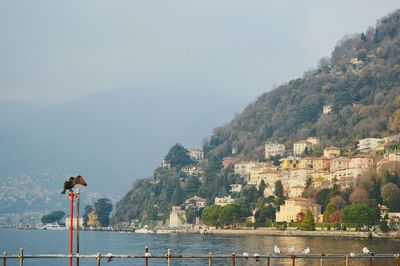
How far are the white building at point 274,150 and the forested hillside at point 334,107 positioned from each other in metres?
1.69

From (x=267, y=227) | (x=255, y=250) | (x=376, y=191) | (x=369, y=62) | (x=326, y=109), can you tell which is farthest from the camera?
(x=369, y=62)

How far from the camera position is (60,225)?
195125 millimetres

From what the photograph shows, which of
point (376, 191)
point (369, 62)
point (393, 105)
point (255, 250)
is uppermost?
point (369, 62)

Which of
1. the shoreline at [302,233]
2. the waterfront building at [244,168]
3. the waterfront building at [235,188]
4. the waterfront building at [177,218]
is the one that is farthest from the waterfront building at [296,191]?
the waterfront building at [244,168]

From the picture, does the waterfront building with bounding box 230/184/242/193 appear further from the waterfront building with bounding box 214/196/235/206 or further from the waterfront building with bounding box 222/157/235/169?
the waterfront building with bounding box 222/157/235/169

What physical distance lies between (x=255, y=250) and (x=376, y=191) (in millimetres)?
47686

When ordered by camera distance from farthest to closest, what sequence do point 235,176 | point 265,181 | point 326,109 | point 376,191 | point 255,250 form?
1. point 326,109
2. point 235,176
3. point 265,181
4. point 376,191
5. point 255,250

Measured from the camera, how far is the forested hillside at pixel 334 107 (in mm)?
159500

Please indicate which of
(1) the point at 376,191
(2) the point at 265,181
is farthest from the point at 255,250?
(2) the point at 265,181

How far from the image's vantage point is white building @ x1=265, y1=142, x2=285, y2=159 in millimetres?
170125

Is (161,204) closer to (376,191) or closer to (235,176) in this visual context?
(235,176)

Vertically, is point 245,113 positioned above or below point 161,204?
above

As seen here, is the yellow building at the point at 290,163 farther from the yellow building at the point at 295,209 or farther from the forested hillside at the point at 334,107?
the yellow building at the point at 295,209

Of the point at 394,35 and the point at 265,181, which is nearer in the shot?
the point at 265,181
